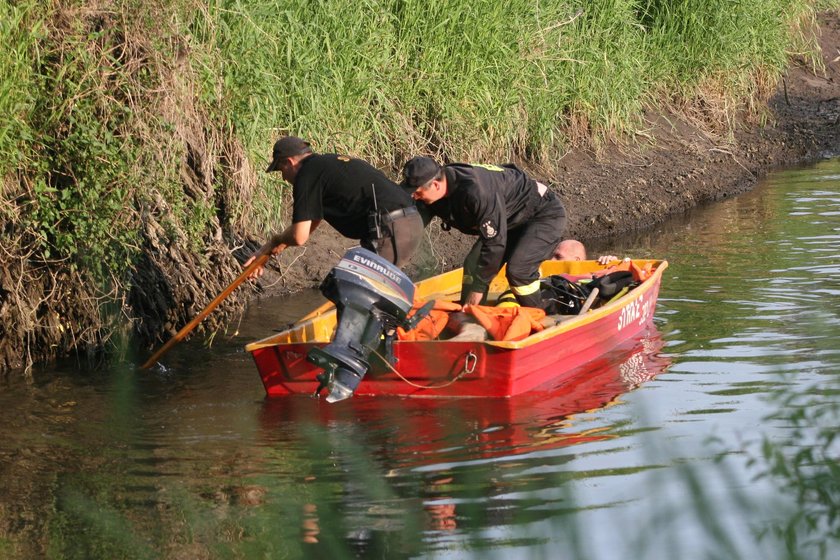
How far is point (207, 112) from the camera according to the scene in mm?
10047

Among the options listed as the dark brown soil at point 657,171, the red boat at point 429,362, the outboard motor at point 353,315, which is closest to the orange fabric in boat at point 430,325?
the red boat at point 429,362

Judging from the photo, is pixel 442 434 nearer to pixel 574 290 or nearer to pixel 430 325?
pixel 430 325

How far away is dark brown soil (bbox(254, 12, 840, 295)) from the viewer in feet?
41.0

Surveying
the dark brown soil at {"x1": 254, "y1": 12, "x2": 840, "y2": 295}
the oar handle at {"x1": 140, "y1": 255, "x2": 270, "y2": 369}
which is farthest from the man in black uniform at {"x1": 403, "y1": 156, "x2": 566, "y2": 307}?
the dark brown soil at {"x1": 254, "y1": 12, "x2": 840, "y2": 295}

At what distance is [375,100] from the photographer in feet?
40.7

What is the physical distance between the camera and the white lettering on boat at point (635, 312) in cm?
951

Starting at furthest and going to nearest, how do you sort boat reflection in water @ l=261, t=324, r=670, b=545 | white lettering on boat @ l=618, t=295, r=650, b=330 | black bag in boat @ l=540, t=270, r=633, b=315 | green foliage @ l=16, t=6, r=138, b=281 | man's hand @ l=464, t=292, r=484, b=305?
1. black bag in boat @ l=540, t=270, r=633, b=315
2. white lettering on boat @ l=618, t=295, r=650, b=330
3. man's hand @ l=464, t=292, r=484, b=305
4. green foliage @ l=16, t=6, r=138, b=281
5. boat reflection in water @ l=261, t=324, r=670, b=545

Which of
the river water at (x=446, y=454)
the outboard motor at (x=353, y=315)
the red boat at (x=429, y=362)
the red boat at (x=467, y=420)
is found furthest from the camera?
the red boat at (x=429, y=362)

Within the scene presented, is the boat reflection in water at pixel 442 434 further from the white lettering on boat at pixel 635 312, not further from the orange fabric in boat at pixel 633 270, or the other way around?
the orange fabric in boat at pixel 633 270

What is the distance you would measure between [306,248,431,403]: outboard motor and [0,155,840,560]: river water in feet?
1.03

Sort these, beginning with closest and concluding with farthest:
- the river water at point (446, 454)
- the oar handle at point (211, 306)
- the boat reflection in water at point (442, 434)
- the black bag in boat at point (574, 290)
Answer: the river water at point (446, 454), the boat reflection in water at point (442, 434), the oar handle at point (211, 306), the black bag in boat at point (574, 290)

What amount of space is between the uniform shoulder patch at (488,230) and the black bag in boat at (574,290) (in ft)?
4.26

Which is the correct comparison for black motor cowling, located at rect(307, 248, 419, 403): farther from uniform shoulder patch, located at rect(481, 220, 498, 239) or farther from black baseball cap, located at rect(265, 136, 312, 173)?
uniform shoulder patch, located at rect(481, 220, 498, 239)

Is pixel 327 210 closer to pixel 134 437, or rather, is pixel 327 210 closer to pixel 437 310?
pixel 437 310
